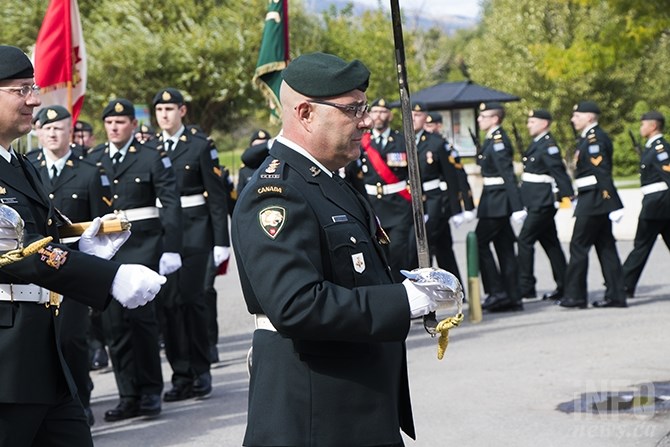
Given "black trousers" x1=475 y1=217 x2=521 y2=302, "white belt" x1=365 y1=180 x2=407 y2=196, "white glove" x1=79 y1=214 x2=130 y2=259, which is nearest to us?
"white glove" x1=79 y1=214 x2=130 y2=259

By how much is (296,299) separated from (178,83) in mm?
37881

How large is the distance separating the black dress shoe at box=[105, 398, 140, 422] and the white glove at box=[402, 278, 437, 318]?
16.4 ft

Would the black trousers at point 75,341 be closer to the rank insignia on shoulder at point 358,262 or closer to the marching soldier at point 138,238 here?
the marching soldier at point 138,238

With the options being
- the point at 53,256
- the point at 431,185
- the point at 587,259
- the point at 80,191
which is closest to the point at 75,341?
the point at 80,191

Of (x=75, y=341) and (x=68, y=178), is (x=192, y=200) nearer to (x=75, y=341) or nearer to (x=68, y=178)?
(x=68, y=178)

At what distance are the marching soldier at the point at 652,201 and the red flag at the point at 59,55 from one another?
598 cm

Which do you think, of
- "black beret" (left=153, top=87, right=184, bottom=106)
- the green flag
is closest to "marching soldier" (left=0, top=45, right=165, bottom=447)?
"black beret" (left=153, top=87, right=184, bottom=106)

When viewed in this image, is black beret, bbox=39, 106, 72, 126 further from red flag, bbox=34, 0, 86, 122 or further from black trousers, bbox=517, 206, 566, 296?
black trousers, bbox=517, 206, 566, 296

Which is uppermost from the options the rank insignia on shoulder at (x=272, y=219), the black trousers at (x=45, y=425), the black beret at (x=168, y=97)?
the black beret at (x=168, y=97)

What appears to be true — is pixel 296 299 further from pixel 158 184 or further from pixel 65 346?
pixel 158 184

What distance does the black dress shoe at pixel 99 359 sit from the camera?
35.5 ft

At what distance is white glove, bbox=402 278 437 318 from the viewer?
3.69 metres

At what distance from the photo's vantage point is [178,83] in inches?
1608

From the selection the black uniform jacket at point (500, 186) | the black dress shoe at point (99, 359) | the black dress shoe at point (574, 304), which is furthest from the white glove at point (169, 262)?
the black uniform jacket at point (500, 186)
